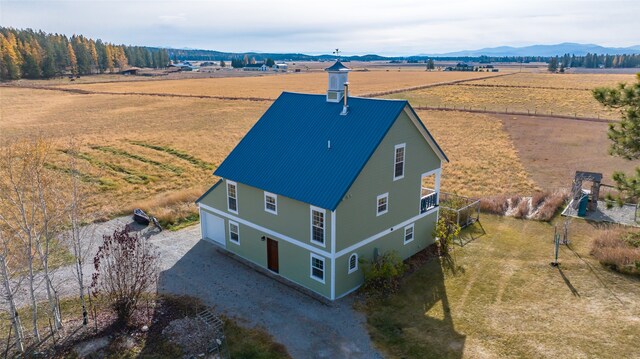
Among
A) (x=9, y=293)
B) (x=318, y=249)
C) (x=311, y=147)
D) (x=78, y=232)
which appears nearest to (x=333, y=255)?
(x=318, y=249)

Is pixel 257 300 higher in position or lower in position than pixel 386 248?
lower

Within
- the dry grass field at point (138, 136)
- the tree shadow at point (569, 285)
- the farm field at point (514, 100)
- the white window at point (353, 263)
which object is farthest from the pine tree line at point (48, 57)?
the tree shadow at point (569, 285)

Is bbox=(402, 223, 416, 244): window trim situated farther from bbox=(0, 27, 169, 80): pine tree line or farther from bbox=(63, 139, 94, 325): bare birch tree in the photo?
bbox=(0, 27, 169, 80): pine tree line

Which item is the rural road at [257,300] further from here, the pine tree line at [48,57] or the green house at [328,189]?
the pine tree line at [48,57]

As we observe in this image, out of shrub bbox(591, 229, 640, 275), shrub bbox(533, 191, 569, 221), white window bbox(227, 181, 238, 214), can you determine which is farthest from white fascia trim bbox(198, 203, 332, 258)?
shrub bbox(533, 191, 569, 221)

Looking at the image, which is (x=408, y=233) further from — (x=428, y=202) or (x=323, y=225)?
(x=323, y=225)
